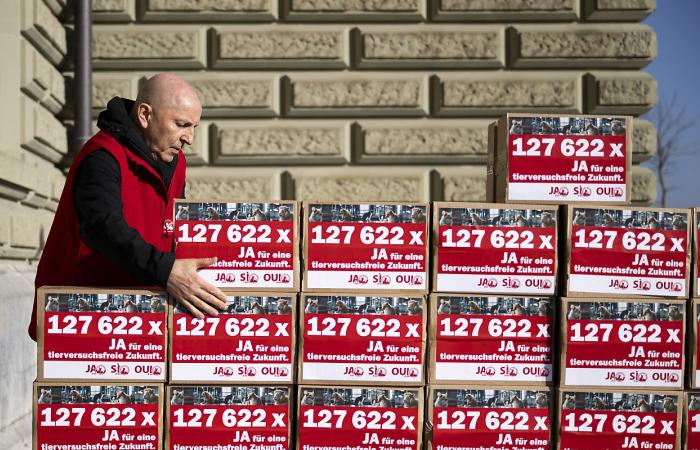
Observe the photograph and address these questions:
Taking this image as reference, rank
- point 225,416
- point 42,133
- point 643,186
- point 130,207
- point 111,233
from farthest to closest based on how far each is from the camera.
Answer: point 643,186, point 42,133, point 130,207, point 225,416, point 111,233

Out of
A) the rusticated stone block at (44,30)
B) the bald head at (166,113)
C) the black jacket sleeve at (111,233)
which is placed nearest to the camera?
the black jacket sleeve at (111,233)

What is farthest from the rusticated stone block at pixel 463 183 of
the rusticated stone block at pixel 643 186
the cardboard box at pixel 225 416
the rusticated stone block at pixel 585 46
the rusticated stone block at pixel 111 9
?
the cardboard box at pixel 225 416

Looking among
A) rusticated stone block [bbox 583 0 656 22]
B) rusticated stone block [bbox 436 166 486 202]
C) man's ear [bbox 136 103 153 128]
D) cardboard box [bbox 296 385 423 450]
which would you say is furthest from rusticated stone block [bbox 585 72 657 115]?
man's ear [bbox 136 103 153 128]

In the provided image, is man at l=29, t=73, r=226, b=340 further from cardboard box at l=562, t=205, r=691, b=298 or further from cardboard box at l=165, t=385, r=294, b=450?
cardboard box at l=562, t=205, r=691, b=298

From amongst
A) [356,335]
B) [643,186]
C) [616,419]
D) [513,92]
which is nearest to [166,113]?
[356,335]

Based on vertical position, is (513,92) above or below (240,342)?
above

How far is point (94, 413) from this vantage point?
2211mm

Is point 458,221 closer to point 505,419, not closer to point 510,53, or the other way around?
point 505,419

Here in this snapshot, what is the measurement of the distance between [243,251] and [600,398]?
1230mm

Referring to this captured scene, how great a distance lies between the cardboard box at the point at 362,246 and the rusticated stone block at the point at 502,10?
11.1ft

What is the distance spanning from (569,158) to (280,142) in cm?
307

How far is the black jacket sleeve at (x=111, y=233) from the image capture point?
216 cm

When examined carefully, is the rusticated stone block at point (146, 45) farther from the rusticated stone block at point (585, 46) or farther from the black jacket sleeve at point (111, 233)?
the black jacket sleeve at point (111, 233)

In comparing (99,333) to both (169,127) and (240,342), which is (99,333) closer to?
(240,342)
